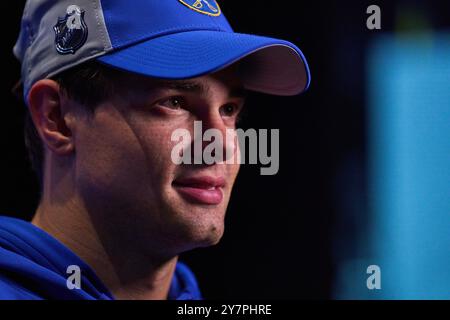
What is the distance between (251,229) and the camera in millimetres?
2043

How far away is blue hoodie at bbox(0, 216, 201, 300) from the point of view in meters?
1.18

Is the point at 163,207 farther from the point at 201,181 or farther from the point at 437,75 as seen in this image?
the point at 437,75

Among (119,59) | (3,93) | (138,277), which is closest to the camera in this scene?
(119,59)

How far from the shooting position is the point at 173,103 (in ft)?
4.22

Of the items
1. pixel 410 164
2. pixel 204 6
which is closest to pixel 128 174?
pixel 204 6

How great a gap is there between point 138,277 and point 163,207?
0.19 m

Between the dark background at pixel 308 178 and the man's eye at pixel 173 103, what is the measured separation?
29.0 inches

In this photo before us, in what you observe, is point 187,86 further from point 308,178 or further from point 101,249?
point 308,178

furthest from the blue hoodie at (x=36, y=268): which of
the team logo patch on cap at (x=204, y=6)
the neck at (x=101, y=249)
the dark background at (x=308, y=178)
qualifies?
the dark background at (x=308, y=178)

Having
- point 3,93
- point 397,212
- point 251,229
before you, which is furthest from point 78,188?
point 397,212

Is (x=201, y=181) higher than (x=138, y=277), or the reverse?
(x=201, y=181)

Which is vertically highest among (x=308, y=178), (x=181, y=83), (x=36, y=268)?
(x=181, y=83)

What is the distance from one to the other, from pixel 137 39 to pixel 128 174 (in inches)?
10.6

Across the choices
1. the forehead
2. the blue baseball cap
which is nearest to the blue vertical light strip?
the blue baseball cap
